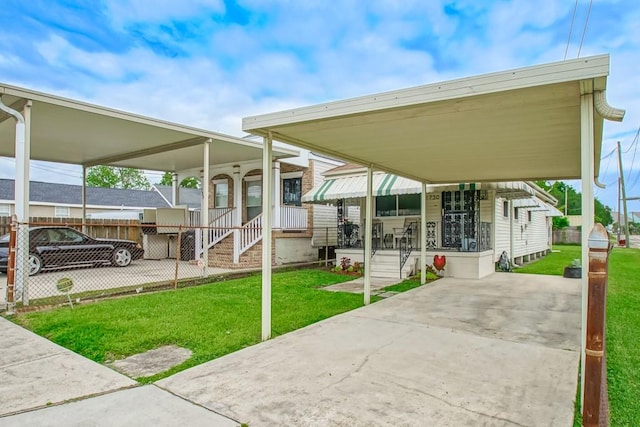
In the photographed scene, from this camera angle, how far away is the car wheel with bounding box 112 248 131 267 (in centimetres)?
1231

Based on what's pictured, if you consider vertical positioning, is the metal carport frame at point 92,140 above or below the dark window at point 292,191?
above

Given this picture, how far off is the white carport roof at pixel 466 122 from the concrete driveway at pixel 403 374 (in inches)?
102

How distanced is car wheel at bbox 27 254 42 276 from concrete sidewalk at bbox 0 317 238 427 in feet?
21.1

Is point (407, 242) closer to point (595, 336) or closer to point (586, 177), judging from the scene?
point (586, 177)

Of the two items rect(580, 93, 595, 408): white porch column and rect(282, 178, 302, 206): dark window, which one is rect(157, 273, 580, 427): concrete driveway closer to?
rect(580, 93, 595, 408): white porch column

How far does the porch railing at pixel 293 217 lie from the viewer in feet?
47.4

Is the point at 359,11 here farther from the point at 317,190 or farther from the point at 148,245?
the point at 148,245

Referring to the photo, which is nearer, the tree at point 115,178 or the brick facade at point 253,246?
the brick facade at point 253,246

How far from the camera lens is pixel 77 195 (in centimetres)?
2752

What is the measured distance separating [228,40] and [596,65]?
11.2 metres

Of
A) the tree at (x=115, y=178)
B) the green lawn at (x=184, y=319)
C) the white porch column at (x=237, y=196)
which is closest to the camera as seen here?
the green lawn at (x=184, y=319)

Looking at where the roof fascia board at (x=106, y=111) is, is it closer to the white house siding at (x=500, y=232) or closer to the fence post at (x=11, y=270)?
the fence post at (x=11, y=270)

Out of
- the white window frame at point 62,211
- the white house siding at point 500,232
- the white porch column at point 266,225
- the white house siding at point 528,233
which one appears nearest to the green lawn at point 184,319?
the white porch column at point 266,225

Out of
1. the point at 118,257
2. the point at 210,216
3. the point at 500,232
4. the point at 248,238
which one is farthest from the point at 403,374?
the point at 210,216
